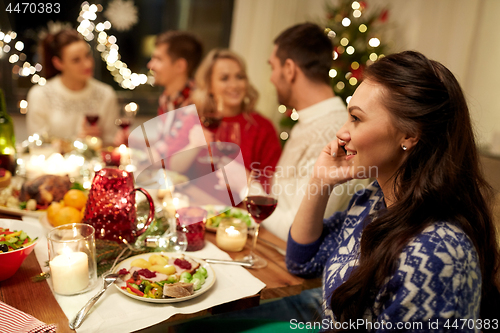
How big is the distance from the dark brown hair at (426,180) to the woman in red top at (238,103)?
1.64 meters

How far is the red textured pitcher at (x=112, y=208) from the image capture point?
1146mm

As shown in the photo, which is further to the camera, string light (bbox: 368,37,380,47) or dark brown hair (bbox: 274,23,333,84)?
string light (bbox: 368,37,380,47)

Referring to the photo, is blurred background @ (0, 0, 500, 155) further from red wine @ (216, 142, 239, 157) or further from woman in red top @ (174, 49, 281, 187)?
red wine @ (216, 142, 239, 157)

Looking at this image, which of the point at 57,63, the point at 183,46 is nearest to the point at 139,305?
the point at 183,46

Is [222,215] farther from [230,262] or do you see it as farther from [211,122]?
[211,122]

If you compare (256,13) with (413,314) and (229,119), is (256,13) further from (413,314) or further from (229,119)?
(413,314)

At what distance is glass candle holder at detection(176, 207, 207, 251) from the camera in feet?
3.94

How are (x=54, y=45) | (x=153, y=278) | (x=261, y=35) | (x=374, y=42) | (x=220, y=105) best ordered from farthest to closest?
1. (x=261, y=35)
2. (x=374, y=42)
3. (x=54, y=45)
4. (x=220, y=105)
5. (x=153, y=278)

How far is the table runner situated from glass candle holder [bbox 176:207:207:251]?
0.14 meters

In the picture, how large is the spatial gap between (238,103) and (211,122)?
32.2 inches

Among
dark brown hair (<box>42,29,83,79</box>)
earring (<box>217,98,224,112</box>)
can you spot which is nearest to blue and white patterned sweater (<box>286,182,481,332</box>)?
earring (<box>217,98,224,112</box>)

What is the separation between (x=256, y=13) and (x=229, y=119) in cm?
212

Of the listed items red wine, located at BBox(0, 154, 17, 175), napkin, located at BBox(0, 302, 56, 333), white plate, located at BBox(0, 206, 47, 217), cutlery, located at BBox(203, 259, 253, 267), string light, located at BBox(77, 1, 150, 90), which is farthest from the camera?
string light, located at BBox(77, 1, 150, 90)

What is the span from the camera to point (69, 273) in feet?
3.04
